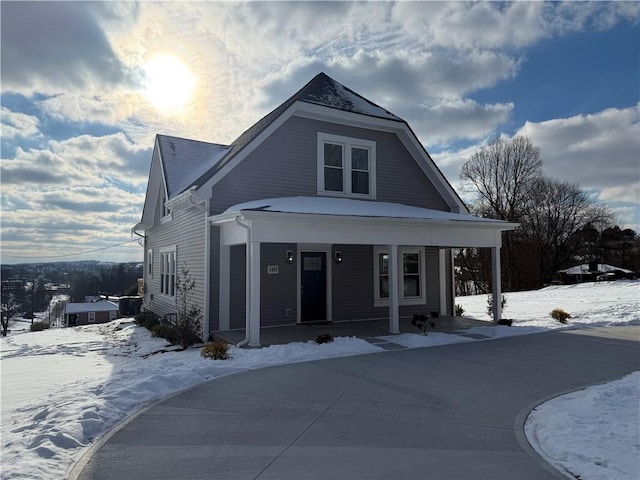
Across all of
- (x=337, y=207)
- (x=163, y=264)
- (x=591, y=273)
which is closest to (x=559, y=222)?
(x=591, y=273)

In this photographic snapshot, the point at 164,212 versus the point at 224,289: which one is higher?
the point at 164,212

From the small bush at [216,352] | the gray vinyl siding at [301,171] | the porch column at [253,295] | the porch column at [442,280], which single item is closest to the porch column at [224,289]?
the gray vinyl siding at [301,171]

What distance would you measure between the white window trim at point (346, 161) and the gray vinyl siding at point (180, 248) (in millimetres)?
3709

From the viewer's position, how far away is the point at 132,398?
581 centimetres

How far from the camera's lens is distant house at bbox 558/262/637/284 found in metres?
35.6

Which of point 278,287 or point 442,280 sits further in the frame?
point 442,280

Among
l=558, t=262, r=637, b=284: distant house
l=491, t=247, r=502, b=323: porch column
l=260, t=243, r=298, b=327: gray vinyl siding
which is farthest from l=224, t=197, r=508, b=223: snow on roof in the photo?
l=558, t=262, r=637, b=284: distant house

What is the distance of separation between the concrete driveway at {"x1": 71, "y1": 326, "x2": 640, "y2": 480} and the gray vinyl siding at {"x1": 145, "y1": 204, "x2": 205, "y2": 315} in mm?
5219

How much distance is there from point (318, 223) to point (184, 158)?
338 inches

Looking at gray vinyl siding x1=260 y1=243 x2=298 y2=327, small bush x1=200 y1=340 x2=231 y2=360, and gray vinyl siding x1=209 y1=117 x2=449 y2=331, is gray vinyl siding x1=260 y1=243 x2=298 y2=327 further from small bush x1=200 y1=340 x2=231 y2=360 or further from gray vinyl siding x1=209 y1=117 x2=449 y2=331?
small bush x1=200 y1=340 x2=231 y2=360

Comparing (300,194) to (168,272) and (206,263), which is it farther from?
(168,272)

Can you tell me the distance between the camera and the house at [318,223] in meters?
10.4

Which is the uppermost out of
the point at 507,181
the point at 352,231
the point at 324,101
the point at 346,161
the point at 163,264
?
the point at 507,181

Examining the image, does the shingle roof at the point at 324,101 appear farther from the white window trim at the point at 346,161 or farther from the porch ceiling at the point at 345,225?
the porch ceiling at the point at 345,225
